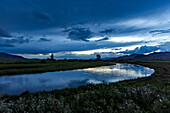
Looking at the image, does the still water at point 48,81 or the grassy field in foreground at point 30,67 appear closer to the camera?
the still water at point 48,81

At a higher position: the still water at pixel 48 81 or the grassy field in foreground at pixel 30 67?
the grassy field in foreground at pixel 30 67

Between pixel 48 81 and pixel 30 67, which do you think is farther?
pixel 30 67

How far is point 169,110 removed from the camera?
536 centimetres

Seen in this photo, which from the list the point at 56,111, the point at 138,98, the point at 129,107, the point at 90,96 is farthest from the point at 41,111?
the point at 138,98

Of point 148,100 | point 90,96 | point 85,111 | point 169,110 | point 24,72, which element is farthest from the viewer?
point 24,72

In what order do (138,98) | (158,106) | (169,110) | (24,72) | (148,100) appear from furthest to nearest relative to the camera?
(24,72) < (138,98) < (148,100) < (158,106) < (169,110)

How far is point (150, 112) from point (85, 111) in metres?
3.49

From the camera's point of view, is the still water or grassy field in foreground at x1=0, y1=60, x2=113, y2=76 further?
grassy field in foreground at x1=0, y1=60, x2=113, y2=76

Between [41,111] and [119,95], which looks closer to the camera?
[41,111]

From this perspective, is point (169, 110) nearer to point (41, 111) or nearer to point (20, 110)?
point (41, 111)

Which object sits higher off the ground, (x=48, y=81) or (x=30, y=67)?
(x=30, y=67)

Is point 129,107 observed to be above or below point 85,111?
above

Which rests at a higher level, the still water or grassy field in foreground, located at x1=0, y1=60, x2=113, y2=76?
grassy field in foreground, located at x1=0, y1=60, x2=113, y2=76

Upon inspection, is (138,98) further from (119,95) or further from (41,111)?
(41,111)
